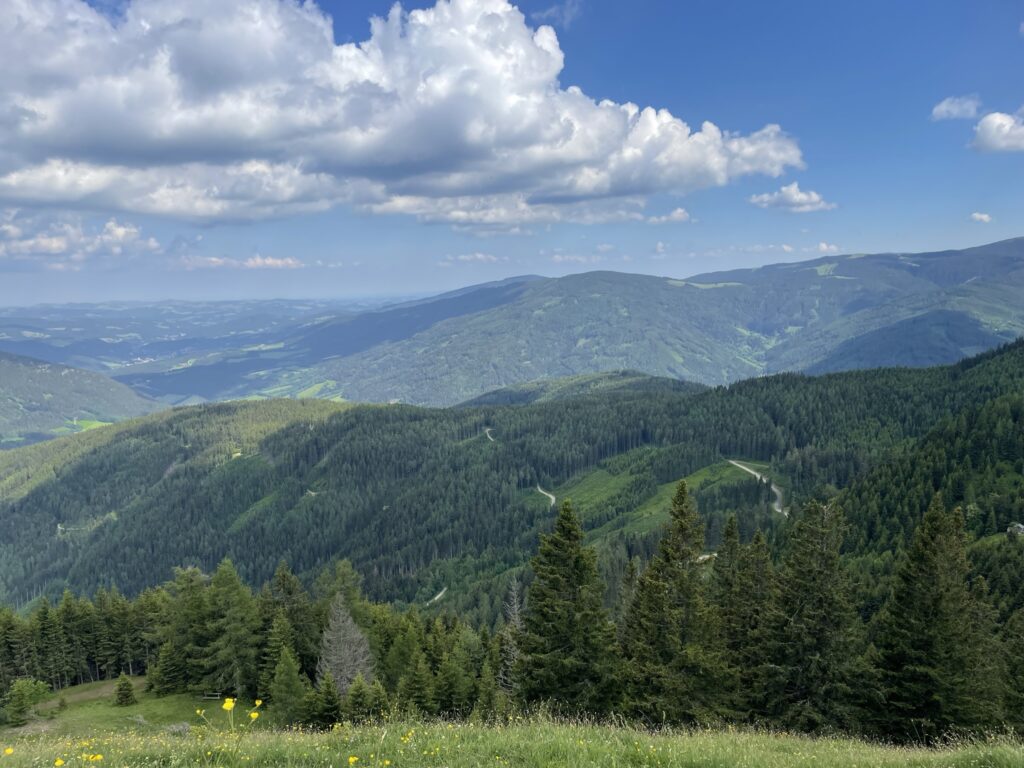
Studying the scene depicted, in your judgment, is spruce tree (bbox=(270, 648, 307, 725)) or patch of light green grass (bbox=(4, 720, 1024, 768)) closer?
patch of light green grass (bbox=(4, 720, 1024, 768))

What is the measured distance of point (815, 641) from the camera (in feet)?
98.1

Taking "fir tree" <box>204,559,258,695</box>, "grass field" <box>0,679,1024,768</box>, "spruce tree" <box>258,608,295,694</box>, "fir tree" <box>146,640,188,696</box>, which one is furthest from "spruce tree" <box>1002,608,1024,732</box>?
"fir tree" <box>146,640,188,696</box>

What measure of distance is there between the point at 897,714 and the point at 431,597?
16879 centimetres

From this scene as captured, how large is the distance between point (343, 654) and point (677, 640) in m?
37.6

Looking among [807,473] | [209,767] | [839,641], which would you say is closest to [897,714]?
[839,641]

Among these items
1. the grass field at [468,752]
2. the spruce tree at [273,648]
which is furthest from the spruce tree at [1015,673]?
the spruce tree at [273,648]

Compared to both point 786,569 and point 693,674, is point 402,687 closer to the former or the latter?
point 693,674

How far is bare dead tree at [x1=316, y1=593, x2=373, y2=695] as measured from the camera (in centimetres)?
5350

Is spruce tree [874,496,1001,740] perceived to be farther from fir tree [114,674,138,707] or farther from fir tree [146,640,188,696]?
fir tree [114,674,138,707]

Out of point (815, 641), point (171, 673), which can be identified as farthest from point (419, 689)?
point (171, 673)

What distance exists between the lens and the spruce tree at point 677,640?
27625 millimetres

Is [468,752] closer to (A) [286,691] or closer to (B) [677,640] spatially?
(B) [677,640]

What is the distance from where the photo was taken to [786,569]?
31203mm

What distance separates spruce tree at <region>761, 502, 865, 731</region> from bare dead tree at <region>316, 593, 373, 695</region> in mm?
37025
